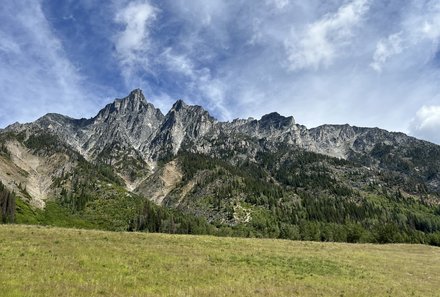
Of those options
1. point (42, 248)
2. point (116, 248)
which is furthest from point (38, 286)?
point (116, 248)

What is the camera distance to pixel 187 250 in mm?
43531

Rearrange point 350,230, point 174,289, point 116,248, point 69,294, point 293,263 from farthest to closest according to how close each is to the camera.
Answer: point 350,230 < point 293,263 < point 116,248 < point 174,289 < point 69,294

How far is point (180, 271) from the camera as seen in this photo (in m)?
30.5

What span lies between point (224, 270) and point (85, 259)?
1176 centimetres

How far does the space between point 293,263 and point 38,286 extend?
28.6 m

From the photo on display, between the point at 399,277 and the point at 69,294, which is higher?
the point at 399,277

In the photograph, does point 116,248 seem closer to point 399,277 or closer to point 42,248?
point 42,248

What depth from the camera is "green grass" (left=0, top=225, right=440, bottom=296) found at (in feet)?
76.1

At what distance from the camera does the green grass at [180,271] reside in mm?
23203

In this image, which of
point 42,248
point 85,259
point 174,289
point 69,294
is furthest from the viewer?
point 42,248

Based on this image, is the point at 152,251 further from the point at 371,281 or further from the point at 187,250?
the point at 371,281

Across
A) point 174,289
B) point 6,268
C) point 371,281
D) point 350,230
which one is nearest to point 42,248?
point 6,268

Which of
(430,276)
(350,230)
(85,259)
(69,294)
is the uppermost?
(350,230)

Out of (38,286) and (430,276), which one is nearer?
(38,286)
